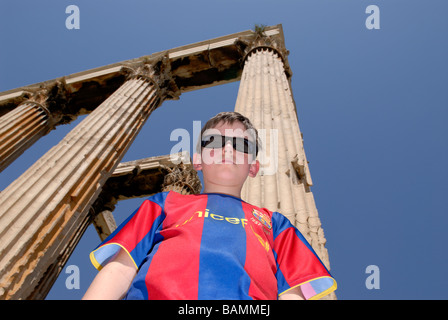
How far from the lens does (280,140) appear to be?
16.8 feet

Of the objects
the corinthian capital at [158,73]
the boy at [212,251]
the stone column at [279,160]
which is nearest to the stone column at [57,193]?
the corinthian capital at [158,73]

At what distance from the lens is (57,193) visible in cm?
661

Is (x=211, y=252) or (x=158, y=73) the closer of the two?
(x=211, y=252)

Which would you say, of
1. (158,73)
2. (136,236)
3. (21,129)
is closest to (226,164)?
(136,236)

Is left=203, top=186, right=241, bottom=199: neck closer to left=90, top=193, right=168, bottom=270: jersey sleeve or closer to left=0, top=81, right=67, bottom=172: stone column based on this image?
left=90, top=193, right=168, bottom=270: jersey sleeve

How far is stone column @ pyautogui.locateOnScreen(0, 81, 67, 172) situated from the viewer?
1049 cm

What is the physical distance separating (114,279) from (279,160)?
3.39m

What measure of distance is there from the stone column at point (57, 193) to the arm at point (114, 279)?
423 cm

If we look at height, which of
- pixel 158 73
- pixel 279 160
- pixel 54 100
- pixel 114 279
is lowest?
pixel 114 279

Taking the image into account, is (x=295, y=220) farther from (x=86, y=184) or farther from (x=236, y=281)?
(x=86, y=184)

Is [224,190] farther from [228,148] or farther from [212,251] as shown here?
[212,251]

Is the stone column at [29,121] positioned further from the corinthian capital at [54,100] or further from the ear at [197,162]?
the ear at [197,162]

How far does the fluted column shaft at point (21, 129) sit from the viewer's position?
1040 centimetres
